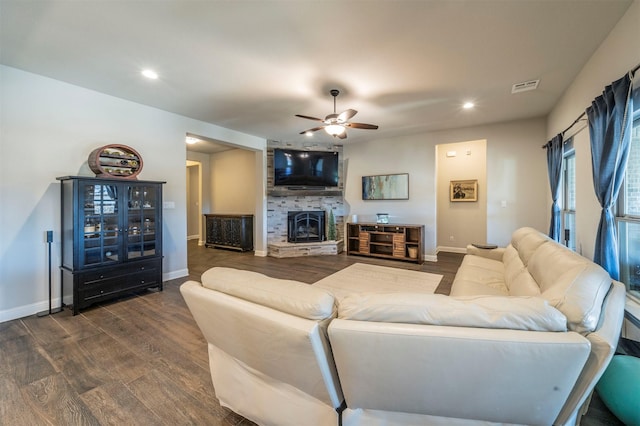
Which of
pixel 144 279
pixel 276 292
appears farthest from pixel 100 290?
pixel 276 292

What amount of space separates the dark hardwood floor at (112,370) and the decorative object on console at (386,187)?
448cm

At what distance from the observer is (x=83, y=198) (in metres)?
2.98

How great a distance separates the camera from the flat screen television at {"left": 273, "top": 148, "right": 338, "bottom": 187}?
6086 mm

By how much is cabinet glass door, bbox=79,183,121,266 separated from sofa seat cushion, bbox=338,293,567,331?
337 centimetres

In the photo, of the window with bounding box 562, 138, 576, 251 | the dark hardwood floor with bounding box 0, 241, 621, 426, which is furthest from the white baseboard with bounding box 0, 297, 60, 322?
the window with bounding box 562, 138, 576, 251

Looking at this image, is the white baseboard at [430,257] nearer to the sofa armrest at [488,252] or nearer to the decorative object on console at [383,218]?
the decorative object on console at [383,218]

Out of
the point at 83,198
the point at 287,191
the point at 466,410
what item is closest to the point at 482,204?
the point at 287,191

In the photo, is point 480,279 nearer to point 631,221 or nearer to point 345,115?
point 631,221

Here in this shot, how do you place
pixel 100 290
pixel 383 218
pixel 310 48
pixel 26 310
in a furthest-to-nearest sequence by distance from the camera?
pixel 383 218
pixel 100 290
pixel 26 310
pixel 310 48

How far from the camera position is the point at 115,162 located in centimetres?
339

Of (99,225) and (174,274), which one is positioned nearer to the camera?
(99,225)

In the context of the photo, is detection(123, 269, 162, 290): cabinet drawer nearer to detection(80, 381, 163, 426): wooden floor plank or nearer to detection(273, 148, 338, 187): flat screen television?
detection(80, 381, 163, 426): wooden floor plank

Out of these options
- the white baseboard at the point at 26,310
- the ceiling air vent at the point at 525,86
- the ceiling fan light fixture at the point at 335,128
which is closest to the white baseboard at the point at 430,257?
the ceiling air vent at the point at 525,86

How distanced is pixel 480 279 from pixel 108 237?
14.1 ft
